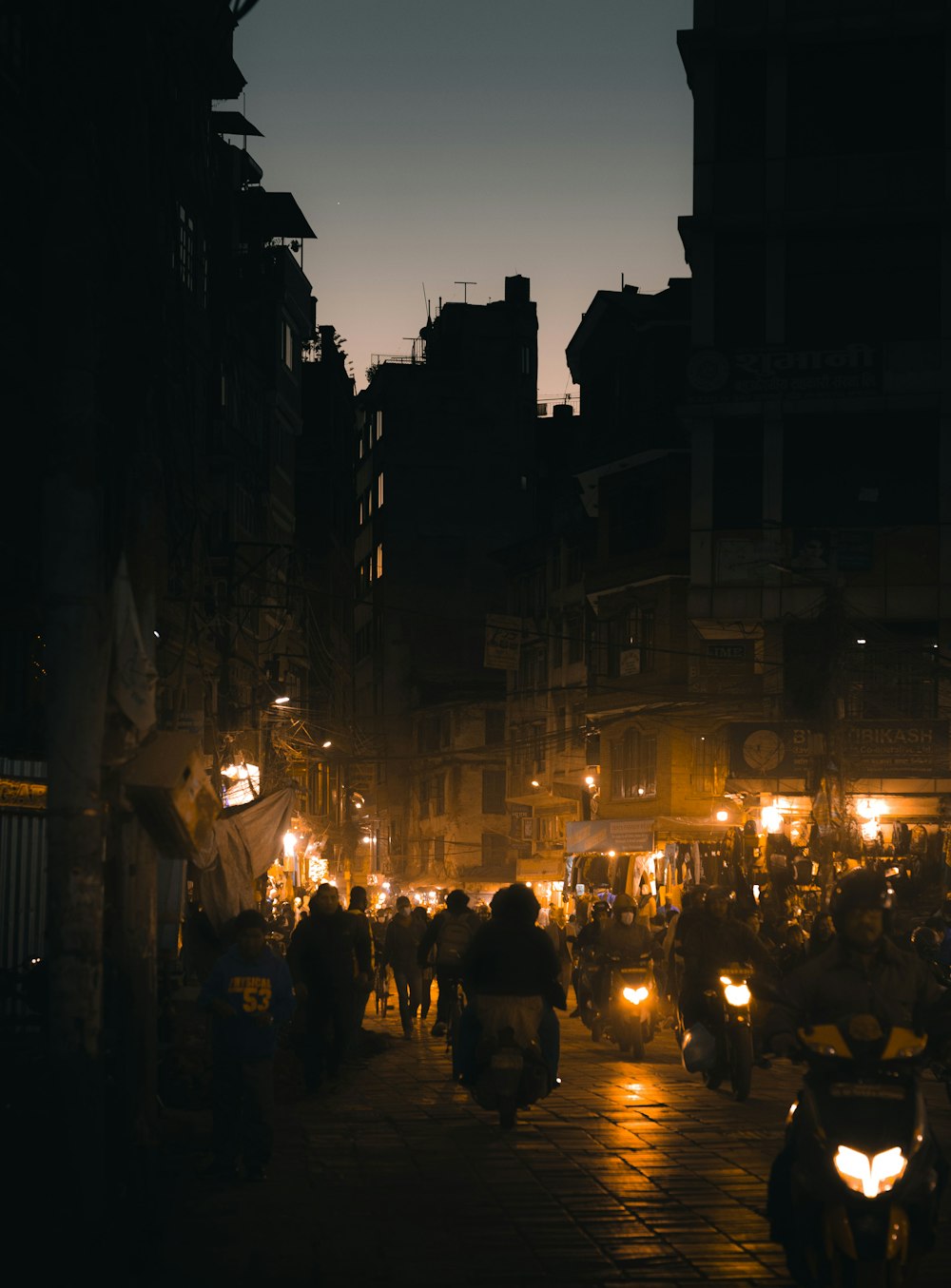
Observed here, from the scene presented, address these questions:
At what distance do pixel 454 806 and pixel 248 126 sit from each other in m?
38.3

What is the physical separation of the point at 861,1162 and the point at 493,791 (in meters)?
77.2

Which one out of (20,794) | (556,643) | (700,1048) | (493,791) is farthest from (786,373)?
(493,791)

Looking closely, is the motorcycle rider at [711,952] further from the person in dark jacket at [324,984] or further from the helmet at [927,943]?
the helmet at [927,943]

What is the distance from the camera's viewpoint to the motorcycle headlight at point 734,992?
51.9 feet

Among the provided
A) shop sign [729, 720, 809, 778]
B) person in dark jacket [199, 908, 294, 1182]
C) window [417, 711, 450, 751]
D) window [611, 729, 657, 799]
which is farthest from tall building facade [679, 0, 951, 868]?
window [417, 711, 450, 751]

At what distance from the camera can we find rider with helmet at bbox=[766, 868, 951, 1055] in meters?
8.02

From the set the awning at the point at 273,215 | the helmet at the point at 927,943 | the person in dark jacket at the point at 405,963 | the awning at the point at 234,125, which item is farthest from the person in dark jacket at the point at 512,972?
the awning at the point at 273,215

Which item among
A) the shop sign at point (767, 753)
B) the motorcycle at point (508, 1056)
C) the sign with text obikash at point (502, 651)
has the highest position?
the sign with text obikash at point (502, 651)

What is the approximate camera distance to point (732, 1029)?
51.7ft

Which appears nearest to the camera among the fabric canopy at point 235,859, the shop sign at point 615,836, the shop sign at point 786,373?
the fabric canopy at point 235,859

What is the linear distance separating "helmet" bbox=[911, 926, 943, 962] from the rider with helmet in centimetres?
1397

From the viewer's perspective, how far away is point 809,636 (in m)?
41.8

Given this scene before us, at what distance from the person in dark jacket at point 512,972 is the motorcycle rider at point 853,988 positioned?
16.6 ft

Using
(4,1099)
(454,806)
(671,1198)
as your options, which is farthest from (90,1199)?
(454,806)
